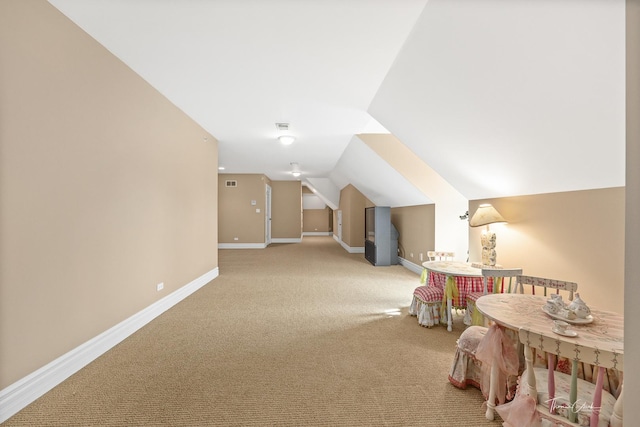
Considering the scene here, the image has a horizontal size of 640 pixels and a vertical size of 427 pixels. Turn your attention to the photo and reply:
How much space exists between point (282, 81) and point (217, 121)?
1779 mm

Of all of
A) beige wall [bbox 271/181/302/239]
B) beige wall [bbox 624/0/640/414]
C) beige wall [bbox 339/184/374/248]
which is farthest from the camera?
beige wall [bbox 271/181/302/239]

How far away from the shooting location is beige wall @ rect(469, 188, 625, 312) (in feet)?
6.63

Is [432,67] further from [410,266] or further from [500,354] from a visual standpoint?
[410,266]

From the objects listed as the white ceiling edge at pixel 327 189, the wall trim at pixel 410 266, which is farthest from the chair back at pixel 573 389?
the white ceiling edge at pixel 327 189

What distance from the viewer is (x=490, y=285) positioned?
3154mm

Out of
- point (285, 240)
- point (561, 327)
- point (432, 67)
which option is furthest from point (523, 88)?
point (285, 240)

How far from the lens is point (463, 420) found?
175cm

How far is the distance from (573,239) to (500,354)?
4.36 ft

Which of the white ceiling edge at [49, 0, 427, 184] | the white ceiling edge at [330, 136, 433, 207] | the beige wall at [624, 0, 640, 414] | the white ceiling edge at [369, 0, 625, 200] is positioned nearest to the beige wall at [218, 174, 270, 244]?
the white ceiling edge at [330, 136, 433, 207]

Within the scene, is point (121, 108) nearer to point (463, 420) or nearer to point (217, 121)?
point (217, 121)

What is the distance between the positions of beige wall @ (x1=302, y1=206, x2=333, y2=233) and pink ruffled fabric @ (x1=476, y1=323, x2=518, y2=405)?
1412 centimetres

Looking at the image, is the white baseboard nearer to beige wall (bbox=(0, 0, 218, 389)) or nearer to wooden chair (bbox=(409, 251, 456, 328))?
beige wall (bbox=(0, 0, 218, 389))

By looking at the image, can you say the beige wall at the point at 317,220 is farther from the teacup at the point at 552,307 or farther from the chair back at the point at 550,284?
the teacup at the point at 552,307

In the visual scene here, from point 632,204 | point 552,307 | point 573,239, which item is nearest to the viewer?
point 632,204
